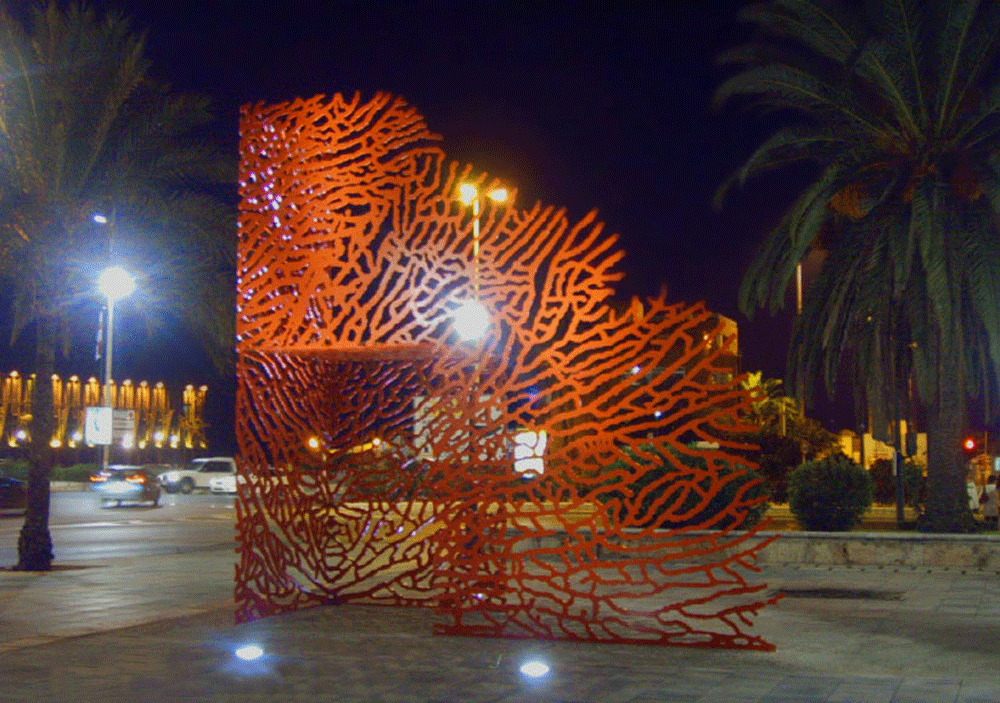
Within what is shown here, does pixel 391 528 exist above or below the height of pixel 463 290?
below

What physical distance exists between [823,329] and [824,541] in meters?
3.39

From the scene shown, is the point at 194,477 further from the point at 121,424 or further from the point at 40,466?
the point at 40,466

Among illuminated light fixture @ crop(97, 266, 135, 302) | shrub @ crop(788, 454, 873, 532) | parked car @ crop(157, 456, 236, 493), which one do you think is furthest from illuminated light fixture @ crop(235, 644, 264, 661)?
parked car @ crop(157, 456, 236, 493)

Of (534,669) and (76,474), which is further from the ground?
(76,474)

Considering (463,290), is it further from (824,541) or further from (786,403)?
(786,403)

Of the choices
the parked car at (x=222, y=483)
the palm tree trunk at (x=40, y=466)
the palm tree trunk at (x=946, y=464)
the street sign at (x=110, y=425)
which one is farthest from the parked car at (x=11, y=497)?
the palm tree trunk at (x=946, y=464)

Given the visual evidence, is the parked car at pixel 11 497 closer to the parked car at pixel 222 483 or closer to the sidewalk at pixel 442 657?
the parked car at pixel 222 483

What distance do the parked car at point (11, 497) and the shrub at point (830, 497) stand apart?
22465mm

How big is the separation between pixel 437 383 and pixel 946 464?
33.1 feet

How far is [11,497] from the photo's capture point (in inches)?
1313

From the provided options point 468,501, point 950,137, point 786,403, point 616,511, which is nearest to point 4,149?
point 468,501

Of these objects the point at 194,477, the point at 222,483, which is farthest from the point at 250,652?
the point at 194,477

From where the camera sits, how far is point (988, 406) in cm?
2075

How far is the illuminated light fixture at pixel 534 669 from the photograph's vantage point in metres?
8.88
